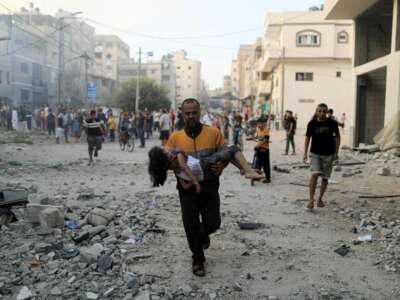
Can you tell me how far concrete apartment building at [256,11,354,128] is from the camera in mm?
41250

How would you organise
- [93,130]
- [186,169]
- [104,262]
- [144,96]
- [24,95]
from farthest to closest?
[144,96], [24,95], [93,130], [104,262], [186,169]

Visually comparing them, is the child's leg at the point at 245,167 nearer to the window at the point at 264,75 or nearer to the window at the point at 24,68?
the window at the point at 24,68

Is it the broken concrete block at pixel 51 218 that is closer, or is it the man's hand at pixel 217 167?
the man's hand at pixel 217 167

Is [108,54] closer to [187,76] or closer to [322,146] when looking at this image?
[187,76]

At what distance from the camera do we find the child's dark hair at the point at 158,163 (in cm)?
406

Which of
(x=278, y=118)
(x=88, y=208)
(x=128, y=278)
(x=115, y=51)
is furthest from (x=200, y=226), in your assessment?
(x=115, y=51)

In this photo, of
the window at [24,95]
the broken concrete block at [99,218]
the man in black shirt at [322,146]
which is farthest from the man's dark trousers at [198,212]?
the window at [24,95]

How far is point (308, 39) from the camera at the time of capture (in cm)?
4178

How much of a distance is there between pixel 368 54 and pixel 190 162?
58.8ft

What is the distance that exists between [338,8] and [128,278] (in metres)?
17.0

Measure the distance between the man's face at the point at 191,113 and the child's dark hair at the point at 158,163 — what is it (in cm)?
36

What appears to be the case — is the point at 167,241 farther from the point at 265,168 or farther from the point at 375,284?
the point at 265,168

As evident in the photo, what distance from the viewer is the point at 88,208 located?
6.83 metres

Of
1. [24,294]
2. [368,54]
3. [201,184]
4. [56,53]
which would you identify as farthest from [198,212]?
[56,53]
